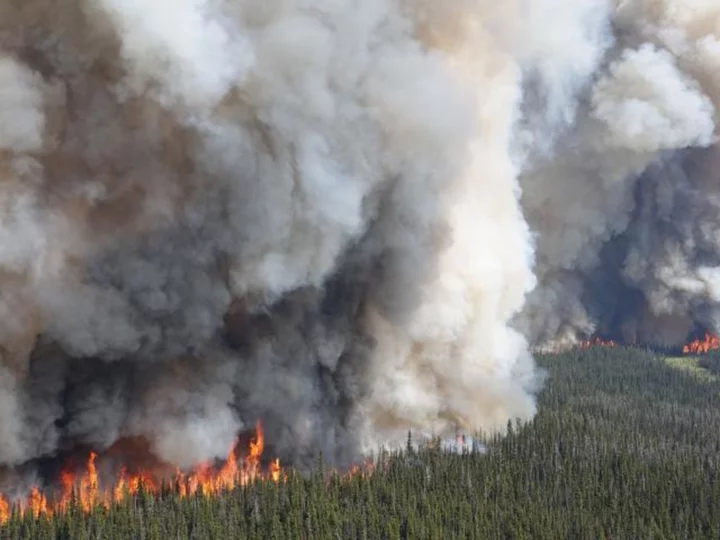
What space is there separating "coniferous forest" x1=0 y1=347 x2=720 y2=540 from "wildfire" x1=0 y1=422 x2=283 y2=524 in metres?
2.17

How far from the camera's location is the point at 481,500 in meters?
102

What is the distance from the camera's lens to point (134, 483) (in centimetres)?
9575

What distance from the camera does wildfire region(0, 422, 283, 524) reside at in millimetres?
86312

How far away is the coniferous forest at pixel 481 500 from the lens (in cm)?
8575

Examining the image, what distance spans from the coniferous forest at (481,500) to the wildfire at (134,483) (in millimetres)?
2172

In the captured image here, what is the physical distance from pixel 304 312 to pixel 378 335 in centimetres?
1681

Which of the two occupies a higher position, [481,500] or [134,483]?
[134,483]

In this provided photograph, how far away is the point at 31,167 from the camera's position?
7950 centimetres

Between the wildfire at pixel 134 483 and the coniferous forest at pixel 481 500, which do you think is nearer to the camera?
the coniferous forest at pixel 481 500

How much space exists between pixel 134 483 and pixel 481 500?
40.1 metres

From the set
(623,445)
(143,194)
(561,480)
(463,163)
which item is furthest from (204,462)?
(623,445)

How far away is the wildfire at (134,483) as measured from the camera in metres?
86.3

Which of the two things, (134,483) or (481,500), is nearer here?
(134,483)

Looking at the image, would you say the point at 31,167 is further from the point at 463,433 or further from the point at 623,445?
the point at 623,445
